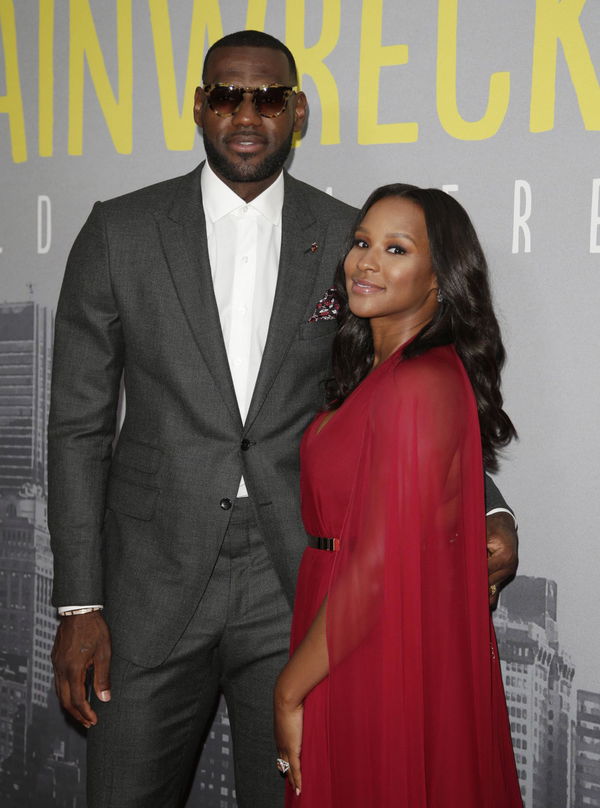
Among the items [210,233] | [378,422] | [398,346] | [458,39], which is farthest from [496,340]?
[458,39]

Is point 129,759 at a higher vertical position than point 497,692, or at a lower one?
lower

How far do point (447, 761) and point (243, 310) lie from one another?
0.93 m

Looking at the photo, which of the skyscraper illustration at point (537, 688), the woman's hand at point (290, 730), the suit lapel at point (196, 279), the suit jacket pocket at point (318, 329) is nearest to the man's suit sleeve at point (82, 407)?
the suit lapel at point (196, 279)

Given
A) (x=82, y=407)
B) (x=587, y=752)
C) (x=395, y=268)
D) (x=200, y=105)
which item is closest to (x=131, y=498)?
(x=82, y=407)

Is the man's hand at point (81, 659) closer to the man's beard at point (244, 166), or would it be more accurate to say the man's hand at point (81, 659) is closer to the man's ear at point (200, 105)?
the man's beard at point (244, 166)

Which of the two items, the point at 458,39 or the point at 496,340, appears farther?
the point at 458,39

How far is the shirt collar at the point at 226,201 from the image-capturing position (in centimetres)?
190

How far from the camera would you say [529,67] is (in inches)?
83.6

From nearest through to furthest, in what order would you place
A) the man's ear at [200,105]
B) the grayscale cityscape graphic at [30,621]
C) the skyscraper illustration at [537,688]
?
the man's ear at [200,105] → the skyscraper illustration at [537,688] → the grayscale cityscape graphic at [30,621]

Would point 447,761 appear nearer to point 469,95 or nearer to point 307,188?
point 307,188

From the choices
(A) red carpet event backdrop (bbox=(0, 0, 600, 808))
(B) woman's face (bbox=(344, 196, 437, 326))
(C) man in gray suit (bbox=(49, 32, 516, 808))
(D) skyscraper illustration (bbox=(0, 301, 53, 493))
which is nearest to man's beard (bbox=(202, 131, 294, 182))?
(C) man in gray suit (bbox=(49, 32, 516, 808))

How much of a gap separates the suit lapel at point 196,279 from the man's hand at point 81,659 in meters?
0.52

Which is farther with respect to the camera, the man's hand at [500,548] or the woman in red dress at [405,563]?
the man's hand at [500,548]

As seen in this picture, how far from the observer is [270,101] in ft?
6.06
